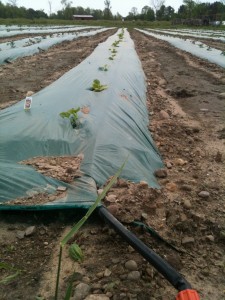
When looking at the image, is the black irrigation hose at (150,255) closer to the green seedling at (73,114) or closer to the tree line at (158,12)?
the green seedling at (73,114)

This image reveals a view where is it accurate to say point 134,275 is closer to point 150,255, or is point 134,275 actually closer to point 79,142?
point 150,255

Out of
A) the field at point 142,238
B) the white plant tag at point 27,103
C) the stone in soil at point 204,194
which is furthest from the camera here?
the white plant tag at point 27,103

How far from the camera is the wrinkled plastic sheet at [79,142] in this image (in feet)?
7.47

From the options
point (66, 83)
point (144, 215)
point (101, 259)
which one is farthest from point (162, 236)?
point (66, 83)

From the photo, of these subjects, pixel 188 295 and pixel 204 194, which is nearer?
pixel 188 295

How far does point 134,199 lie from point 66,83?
118 inches

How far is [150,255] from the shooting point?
1674mm

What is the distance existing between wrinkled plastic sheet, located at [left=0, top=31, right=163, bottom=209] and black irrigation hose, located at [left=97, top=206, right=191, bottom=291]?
190 millimetres

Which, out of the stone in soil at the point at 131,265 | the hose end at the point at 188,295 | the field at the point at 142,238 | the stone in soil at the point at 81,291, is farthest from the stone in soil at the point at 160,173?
the hose end at the point at 188,295

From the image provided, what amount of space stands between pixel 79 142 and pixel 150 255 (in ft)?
5.00

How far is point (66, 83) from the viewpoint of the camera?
480cm

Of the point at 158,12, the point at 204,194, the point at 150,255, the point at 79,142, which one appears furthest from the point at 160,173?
the point at 158,12

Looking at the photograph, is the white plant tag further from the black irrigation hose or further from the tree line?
the tree line

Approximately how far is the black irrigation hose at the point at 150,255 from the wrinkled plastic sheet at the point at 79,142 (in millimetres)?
190
